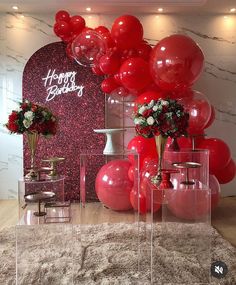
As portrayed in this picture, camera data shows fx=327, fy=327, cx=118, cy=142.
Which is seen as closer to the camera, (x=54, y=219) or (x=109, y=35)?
(x=54, y=219)

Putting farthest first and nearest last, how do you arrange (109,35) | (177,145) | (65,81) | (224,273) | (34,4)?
(65,81) < (34,4) < (109,35) < (177,145) < (224,273)

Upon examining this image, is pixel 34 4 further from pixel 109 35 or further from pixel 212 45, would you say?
pixel 212 45

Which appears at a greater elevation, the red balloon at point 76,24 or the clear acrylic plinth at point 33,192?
the red balloon at point 76,24

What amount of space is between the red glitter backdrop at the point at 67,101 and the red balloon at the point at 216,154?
4.83 ft

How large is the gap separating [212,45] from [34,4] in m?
2.38

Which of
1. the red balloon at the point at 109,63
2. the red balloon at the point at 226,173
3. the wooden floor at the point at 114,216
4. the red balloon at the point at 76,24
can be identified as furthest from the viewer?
A: the red balloon at the point at 76,24

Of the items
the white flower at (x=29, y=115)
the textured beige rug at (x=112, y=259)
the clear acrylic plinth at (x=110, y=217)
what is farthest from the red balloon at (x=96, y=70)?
the textured beige rug at (x=112, y=259)

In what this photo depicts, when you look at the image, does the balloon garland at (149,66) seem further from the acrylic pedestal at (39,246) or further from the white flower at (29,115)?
the white flower at (29,115)

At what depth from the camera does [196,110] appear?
10.7 ft

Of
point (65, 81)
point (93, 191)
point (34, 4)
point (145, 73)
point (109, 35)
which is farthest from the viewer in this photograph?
point (65, 81)

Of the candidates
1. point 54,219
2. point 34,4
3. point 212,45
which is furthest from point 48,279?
point 212,45

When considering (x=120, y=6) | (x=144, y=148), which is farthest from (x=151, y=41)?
(x=144, y=148)

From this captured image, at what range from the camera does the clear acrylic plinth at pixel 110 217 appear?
93.2 inches

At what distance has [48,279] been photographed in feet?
7.07
